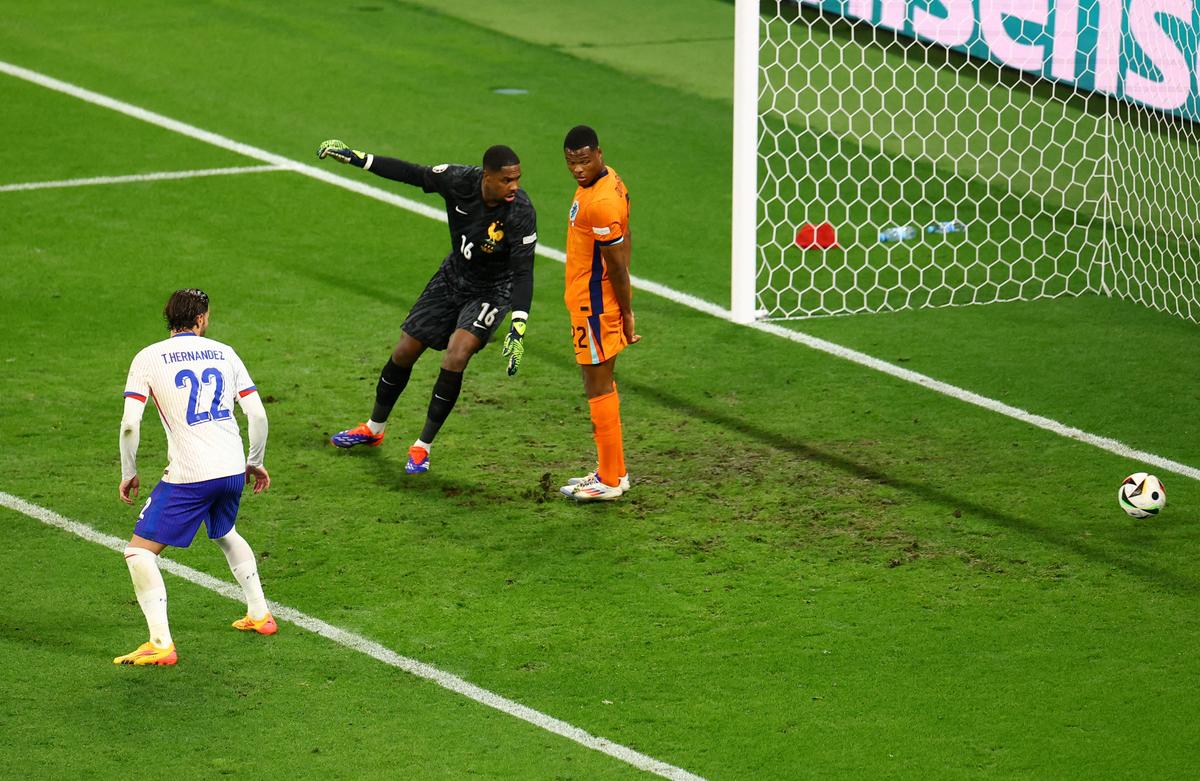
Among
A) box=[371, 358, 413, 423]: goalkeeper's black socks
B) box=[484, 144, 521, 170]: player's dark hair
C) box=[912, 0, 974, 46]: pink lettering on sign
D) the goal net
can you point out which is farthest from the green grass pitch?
box=[912, 0, 974, 46]: pink lettering on sign

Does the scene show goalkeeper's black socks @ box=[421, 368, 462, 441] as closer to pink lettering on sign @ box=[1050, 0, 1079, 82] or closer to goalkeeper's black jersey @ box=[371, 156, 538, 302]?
goalkeeper's black jersey @ box=[371, 156, 538, 302]

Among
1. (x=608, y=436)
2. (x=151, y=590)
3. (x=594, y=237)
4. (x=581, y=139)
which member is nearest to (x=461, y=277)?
(x=594, y=237)

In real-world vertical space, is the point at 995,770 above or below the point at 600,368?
below

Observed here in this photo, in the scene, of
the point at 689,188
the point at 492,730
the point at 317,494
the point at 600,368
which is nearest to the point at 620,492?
the point at 600,368

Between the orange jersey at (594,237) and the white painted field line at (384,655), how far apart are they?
219cm

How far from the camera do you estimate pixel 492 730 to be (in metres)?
6.99

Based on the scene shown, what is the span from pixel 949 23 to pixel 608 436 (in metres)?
8.04

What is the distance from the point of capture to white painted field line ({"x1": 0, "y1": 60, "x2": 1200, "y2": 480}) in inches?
403

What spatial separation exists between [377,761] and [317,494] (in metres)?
2.88

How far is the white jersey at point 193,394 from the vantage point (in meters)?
7.23

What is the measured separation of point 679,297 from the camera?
1283cm

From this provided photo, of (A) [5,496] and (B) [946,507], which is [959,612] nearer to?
(B) [946,507]

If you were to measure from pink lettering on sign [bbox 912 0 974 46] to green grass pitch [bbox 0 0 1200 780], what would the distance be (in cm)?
209

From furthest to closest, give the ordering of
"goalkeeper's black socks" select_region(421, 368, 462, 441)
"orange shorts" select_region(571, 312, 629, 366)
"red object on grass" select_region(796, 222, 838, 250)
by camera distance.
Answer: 1. "red object on grass" select_region(796, 222, 838, 250)
2. "goalkeeper's black socks" select_region(421, 368, 462, 441)
3. "orange shorts" select_region(571, 312, 629, 366)
